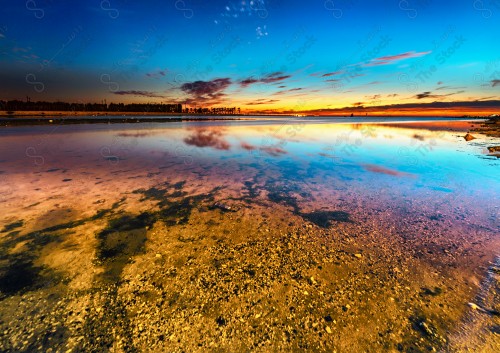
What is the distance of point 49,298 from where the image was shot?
3035 millimetres

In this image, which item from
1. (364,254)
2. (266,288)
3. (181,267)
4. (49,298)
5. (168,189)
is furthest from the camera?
(168,189)

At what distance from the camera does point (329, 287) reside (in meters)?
3.31

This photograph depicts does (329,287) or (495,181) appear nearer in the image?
(329,287)

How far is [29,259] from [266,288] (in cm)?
401

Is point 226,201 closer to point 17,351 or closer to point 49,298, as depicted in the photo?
point 49,298

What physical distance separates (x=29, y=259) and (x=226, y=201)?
4.19m

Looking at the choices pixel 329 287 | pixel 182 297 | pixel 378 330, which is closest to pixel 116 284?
pixel 182 297

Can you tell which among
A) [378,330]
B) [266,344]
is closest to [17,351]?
[266,344]

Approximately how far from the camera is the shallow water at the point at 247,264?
262cm

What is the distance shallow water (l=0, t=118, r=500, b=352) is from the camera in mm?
2621

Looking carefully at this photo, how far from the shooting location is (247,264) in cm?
379

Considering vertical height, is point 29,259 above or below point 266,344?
above

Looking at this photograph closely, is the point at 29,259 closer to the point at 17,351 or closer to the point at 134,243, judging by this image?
the point at 134,243

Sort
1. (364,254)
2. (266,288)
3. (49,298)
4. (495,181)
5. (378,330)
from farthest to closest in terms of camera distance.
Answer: (495,181) < (364,254) < (266,288) < (49,298) < (378,330)
